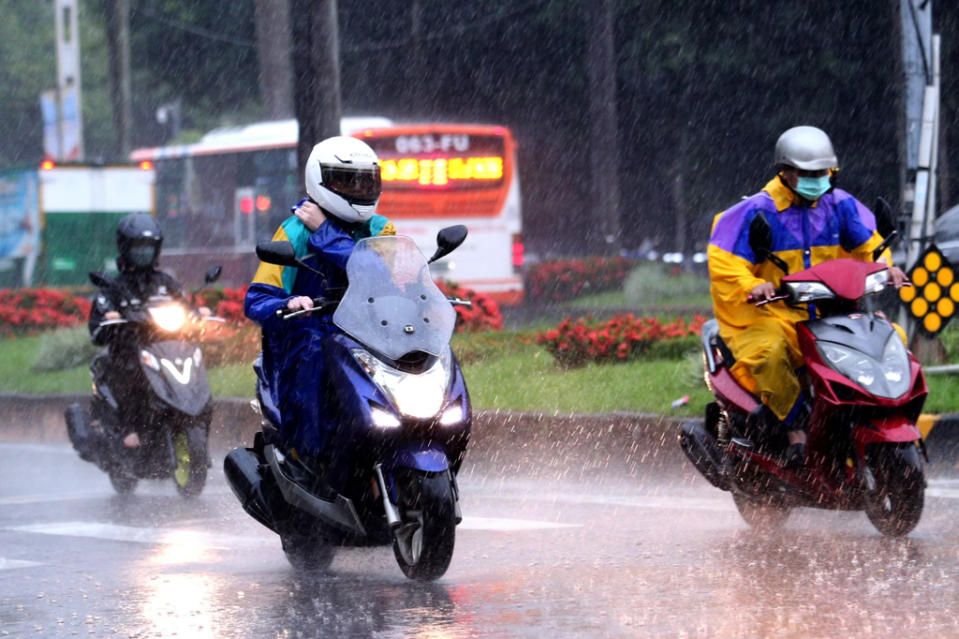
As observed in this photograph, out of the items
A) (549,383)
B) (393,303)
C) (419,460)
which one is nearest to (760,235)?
(393,303)

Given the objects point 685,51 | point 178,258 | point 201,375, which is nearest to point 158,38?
point 178,258

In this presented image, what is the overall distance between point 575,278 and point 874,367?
24.2 metres

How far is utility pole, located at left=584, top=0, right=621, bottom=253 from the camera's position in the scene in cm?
3206

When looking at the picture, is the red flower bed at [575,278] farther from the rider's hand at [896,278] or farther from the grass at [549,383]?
the rider's hand at [896,278]

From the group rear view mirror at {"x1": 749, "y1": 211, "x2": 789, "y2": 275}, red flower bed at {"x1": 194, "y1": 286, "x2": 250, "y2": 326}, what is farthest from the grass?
rear view mirror at {"x1": 749, "y1": 211, "x2": 789, "y2": 275}

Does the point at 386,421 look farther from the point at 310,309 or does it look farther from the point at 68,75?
the point at 68,75

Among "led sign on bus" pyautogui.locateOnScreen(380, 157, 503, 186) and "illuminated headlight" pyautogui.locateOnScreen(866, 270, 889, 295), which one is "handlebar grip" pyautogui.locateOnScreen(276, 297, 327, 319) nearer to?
"illuminated headlight" pyautogui.locateOnScreen(866, 270, 889, 295)

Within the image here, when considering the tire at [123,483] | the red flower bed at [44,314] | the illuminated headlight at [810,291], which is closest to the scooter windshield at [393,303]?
the illuminated headlight at [810,291]

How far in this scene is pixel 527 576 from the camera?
22.7 ft

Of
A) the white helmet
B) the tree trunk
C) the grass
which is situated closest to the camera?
the white helmet

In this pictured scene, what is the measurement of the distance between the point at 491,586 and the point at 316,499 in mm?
744

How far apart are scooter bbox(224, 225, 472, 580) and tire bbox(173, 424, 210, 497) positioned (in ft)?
10.9

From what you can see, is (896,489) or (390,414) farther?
(896,489)

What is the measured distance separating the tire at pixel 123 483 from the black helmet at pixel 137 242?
49.4 inches
